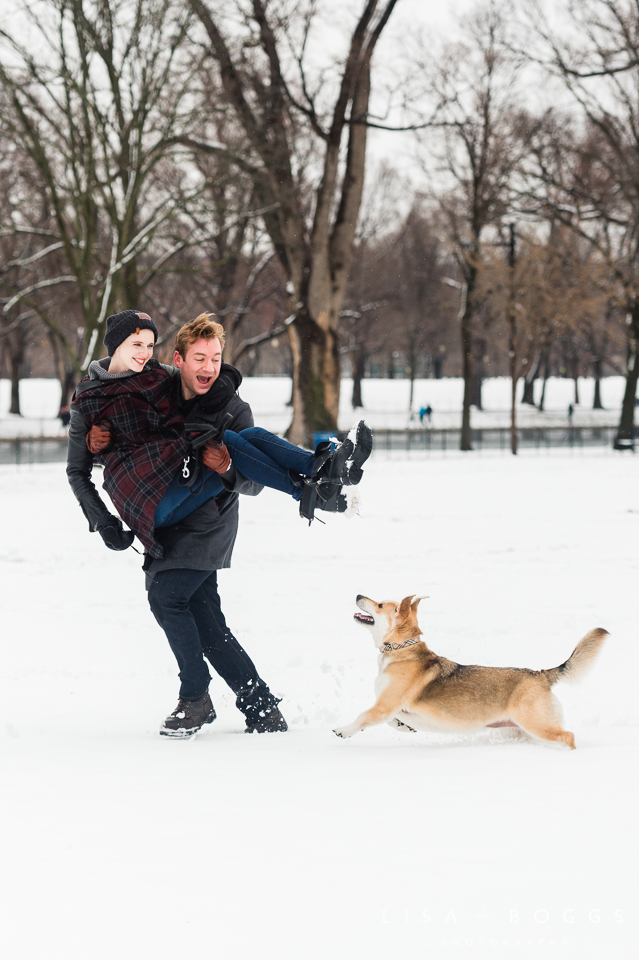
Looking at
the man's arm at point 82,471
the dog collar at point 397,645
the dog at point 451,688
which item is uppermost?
the man's arm at point 82,471

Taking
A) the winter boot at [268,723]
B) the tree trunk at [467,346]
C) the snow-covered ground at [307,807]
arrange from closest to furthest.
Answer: the snow-covered ground at [307,807] < the winter boot at [268,723] < the tree trunk at [467,346]

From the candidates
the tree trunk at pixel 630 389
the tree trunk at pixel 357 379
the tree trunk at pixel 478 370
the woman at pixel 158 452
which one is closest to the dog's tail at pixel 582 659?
the woman at pixel 158 452

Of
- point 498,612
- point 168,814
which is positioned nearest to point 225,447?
point 168,814

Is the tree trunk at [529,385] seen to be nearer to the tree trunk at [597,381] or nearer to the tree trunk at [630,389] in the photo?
the tree trunk at [597,381]

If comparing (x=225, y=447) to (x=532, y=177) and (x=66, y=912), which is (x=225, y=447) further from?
(x=532, y=177)

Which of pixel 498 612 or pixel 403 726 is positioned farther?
pixel 498 612

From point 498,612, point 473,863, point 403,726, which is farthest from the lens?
point 498,612

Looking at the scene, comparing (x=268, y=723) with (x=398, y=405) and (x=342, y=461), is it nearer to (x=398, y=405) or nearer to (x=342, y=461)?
(x=342, y=461)

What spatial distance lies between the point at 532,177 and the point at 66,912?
30.3 m

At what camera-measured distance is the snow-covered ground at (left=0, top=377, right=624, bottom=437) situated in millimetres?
46469

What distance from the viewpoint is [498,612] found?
8.12 m

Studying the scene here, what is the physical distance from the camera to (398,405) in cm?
6072

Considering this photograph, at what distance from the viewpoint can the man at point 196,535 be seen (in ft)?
14.0

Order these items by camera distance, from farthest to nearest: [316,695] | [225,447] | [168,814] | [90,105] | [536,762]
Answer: [90,105], [316,695], [225,447], [536,762], [168,814]
